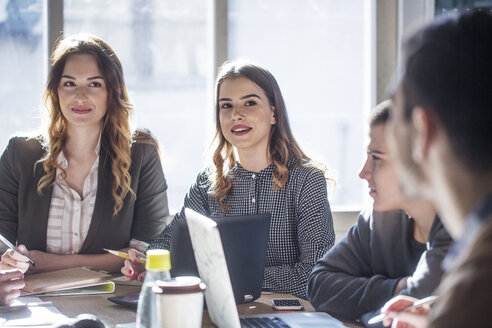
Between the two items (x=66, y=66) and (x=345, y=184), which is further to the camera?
(x=345, y=184)

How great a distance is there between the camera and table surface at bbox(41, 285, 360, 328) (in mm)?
1437

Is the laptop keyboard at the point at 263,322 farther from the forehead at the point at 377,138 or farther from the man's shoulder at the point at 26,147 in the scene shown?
the man's shoulder at the point at 26,147

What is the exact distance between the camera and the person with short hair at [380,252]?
1.38m

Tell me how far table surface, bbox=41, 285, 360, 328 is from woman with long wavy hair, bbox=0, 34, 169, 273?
1.70 feet

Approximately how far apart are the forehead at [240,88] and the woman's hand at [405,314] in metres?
1.18

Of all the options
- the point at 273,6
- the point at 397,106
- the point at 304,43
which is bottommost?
the point at 397,106

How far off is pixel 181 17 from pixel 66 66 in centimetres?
105

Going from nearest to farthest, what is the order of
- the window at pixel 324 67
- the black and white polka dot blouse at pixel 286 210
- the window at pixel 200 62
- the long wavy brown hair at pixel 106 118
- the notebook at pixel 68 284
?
the notebook at pixel 68 284
the black and white polka dot blouse at pixel 286 210
the long wavy brown hair at pixel 106 118
the window at pixel 200 62
the window at pixel 324 67

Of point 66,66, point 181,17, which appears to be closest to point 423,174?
point 66,66

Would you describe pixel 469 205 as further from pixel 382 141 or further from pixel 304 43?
pixel 304 43

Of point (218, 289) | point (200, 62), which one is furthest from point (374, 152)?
point (200, 62)

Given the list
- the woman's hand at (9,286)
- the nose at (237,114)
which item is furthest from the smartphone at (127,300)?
the nose at (237,114)

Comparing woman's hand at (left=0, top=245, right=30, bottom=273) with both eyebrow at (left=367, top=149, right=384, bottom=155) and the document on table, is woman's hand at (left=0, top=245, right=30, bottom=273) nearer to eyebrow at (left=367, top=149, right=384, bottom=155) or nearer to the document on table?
the document on table

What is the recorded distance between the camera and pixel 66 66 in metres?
2.34
